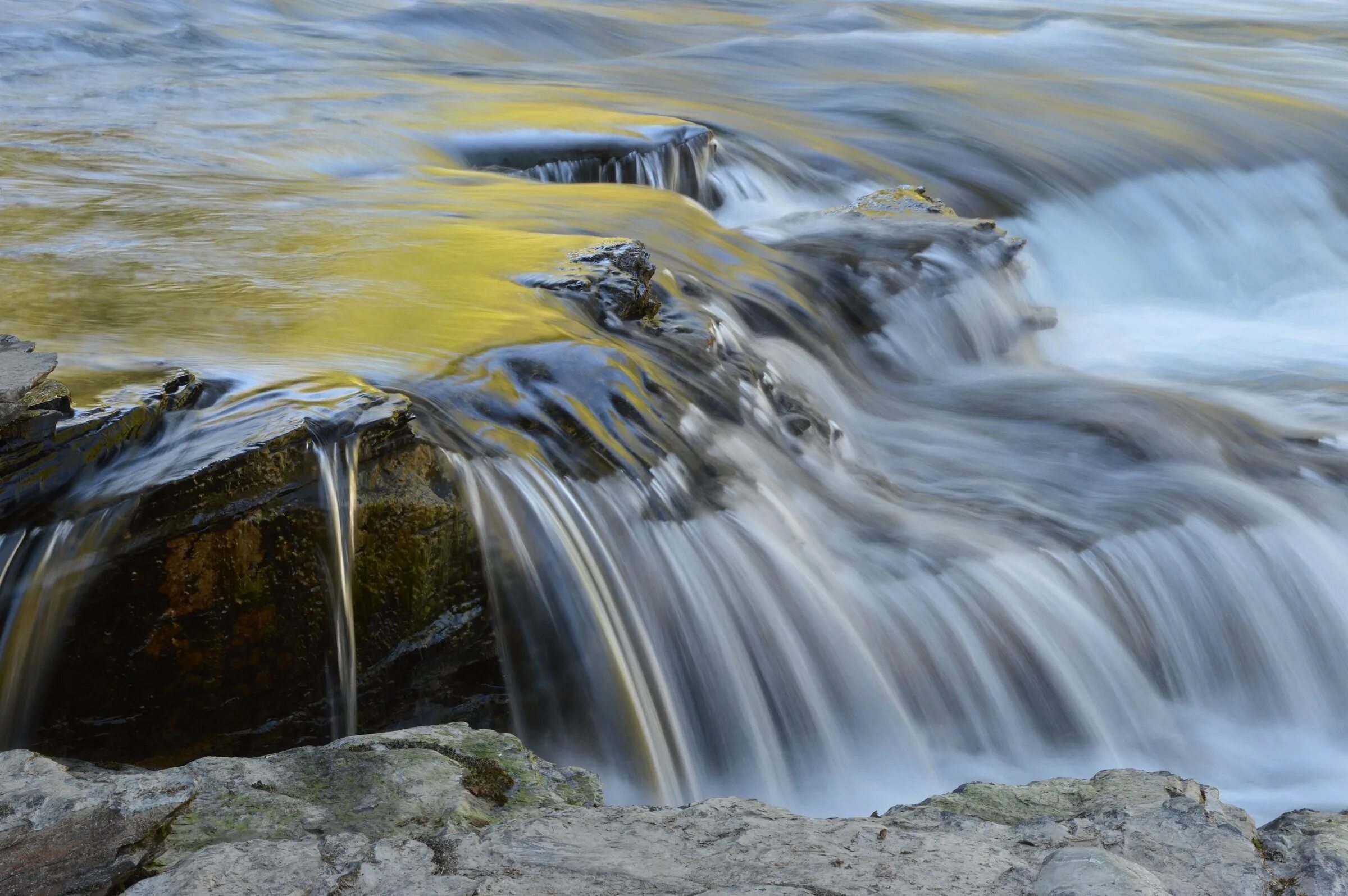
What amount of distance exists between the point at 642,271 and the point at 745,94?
5724 mm

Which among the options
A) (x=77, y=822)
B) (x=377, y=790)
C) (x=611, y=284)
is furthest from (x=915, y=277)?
(x=77, y=822)

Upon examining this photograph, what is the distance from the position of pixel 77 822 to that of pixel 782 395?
9.57 ft

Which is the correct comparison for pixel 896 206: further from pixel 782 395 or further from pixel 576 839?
pixel 576 839

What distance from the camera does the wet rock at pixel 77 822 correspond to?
1703 mm

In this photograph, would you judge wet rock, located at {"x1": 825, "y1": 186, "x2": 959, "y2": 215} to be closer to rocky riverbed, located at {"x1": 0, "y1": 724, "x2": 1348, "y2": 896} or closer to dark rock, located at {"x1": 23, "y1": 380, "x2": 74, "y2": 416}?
dark rock, located at {"x1": 23, "y1": 380, "x2": 74, "y2": 416}

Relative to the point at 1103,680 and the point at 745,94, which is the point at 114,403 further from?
the point at 745,94

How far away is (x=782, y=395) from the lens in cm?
439

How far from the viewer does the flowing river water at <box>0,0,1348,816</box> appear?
3168 millimetres

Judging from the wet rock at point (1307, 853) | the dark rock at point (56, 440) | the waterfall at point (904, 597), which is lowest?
the waterfall at point (904, 597)

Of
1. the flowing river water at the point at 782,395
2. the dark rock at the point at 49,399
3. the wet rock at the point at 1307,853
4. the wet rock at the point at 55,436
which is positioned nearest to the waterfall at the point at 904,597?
the flowing river water at the point at 782,395

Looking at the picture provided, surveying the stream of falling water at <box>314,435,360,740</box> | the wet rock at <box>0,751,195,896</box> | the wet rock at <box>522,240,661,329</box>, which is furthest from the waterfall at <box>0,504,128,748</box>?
the wet rock at <box>522,240,661,329</box>

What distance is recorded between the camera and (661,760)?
3039mm

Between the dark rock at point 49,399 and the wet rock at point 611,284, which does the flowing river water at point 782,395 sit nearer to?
the wet rock at point 611,284

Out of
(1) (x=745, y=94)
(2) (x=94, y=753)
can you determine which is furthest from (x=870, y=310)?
(1) (x=745, y=94)
